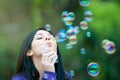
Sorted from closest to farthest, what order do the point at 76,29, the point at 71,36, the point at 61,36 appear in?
the point at 61,36, the point at 71,36, the point at 76,29

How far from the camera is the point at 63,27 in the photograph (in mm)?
4945

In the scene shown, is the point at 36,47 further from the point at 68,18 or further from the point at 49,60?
the point at 68,18

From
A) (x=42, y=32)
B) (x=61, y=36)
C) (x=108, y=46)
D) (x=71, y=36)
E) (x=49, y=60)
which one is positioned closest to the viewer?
(x=49, y=60)

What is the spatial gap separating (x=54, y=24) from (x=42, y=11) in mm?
194

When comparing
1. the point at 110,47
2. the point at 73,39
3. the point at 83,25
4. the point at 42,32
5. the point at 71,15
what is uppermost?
the point at 42,32

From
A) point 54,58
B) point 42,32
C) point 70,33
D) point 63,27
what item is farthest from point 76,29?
point 54,58

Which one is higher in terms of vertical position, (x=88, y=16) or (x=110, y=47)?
(x=88, y=16)

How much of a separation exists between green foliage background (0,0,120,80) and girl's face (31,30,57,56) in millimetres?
1946

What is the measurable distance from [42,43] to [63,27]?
2.02 m

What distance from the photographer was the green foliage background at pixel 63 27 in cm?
496

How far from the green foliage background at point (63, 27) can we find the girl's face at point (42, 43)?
6.38 feet

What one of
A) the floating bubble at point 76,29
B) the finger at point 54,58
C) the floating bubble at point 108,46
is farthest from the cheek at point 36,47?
the floating bubble at point 76,29

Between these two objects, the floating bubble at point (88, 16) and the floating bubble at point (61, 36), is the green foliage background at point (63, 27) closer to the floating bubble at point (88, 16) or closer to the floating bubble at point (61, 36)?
the floating bubble at point (88, 16)

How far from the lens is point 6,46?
16.2ft
